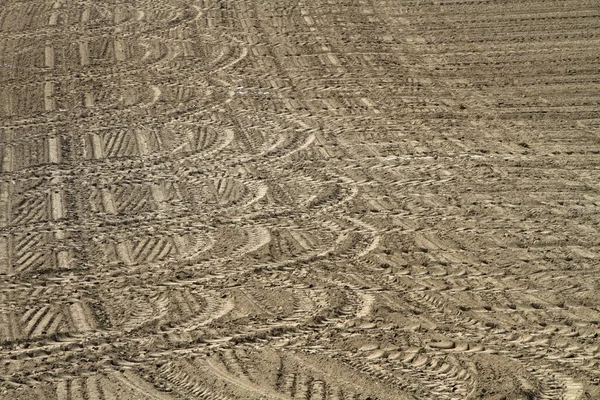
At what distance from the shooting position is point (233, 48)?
41.0 feet

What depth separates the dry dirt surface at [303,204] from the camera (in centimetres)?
617

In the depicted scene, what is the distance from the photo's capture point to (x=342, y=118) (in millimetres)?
10336

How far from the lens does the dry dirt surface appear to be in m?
6.17

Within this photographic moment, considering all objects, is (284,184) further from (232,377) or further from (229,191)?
(232,377)

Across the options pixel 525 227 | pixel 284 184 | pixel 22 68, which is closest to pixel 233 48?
pixel 22 68

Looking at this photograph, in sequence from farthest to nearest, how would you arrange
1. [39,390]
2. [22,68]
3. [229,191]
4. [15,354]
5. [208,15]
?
[208,15], [22,68], [229,191], [15,354], [39,390]

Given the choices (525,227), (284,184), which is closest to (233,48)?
(284,184)

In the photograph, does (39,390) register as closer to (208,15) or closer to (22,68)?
(22,68)

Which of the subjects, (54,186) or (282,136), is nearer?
(54,186)

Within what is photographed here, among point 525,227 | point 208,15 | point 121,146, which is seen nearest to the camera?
point 525,227

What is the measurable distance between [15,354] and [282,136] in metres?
4.31

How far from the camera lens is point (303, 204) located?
Result: 8.41 meters

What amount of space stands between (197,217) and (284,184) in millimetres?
998

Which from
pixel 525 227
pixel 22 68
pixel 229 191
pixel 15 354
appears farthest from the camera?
pixel 22 68
